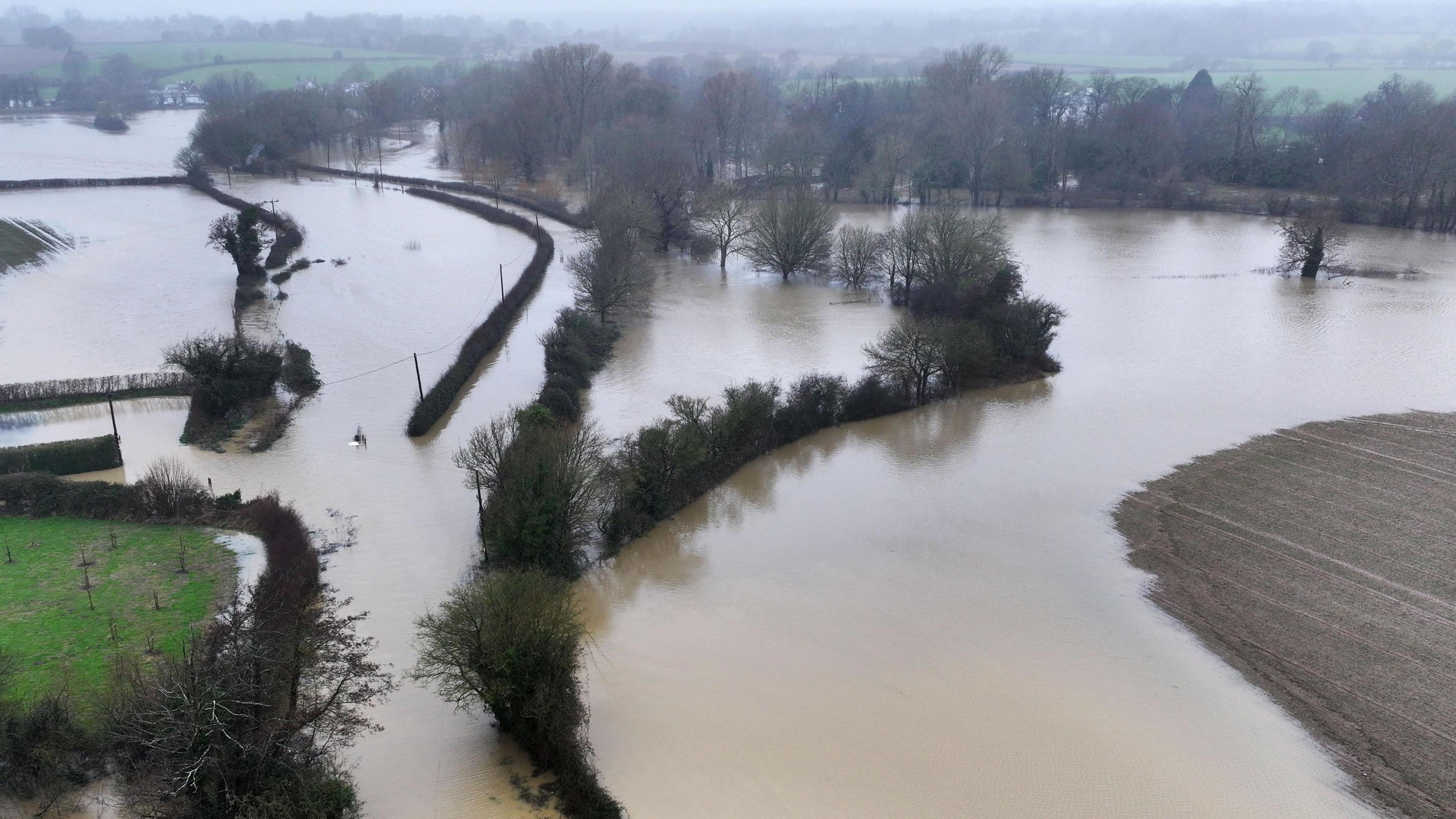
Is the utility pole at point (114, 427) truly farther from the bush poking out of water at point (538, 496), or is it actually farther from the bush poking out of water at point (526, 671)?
the bush poking out of water at point (526, 671)

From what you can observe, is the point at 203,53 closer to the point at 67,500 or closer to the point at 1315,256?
the point at 67,500

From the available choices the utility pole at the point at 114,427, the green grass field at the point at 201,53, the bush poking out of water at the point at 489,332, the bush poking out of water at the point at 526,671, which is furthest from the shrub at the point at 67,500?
the green grass field at the point at 201,53

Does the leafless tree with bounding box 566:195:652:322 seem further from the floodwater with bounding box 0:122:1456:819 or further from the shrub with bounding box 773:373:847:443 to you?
the shrub with bounding box 773:373:847:443

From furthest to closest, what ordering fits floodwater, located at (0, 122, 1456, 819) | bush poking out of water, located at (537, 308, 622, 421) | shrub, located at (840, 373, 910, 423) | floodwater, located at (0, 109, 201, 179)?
floodwater, located at (0, 109, 201, 179) → shrub, located at (840, 373, 910, 423) → bush poking out of water, located at (537, 308, 622, 421) → floodwater, located at (0, 122, 1456, 819)

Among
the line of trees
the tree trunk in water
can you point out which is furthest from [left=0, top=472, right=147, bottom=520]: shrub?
the tree trunk in water

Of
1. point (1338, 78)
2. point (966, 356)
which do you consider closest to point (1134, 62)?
point (1338, 78)

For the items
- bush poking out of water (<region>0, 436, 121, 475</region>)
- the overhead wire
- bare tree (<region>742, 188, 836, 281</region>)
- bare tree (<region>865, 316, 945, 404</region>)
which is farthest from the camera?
bare tree (<region>742, 188, 836, 281</region>)

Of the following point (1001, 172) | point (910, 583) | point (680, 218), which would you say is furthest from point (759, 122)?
point (910, 583)

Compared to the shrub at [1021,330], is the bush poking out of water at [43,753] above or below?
below
